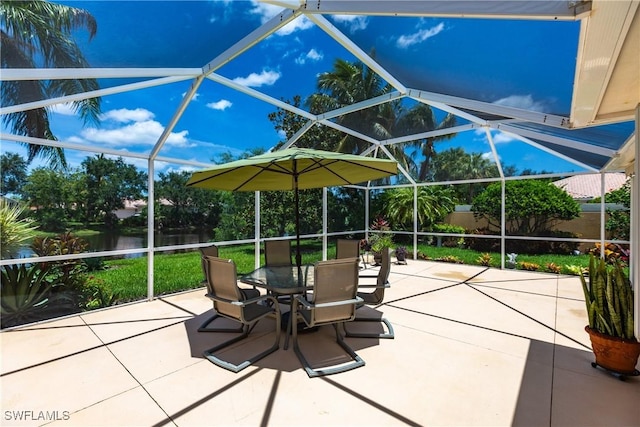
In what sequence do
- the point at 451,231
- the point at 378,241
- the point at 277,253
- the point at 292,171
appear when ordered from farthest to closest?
the point at 451,231, the point at 378,241, the point at 277,253, the point at 292,171

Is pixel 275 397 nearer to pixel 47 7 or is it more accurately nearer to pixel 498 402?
pixel 498 402

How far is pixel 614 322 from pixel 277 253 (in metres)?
4.04

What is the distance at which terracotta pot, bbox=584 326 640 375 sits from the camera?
101 inches

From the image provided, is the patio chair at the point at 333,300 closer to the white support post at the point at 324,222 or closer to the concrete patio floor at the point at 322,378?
the concrete patio floor at the point at 322,378

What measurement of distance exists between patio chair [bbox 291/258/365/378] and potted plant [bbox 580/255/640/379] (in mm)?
2099

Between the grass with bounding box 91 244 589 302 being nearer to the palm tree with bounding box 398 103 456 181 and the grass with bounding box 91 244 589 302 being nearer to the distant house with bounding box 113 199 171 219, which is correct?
the distant house with bounding box 113 199 171 219

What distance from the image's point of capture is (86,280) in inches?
190

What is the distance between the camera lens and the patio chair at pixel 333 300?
2791 millimetres

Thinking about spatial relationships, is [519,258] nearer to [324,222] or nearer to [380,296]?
[324,222]

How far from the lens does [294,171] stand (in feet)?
12.5

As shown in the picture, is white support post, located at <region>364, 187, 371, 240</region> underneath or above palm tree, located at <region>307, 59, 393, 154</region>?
underneath

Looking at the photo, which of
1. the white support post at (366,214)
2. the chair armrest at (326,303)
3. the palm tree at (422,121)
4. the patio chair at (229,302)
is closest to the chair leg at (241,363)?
the patio chair at (229,302)

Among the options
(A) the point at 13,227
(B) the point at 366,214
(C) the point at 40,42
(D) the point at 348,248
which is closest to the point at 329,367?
(D) the point at 348,248

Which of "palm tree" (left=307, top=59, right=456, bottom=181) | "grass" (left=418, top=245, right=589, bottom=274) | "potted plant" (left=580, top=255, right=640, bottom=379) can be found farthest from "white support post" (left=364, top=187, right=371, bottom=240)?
"potted plant" (left=580, top=255, right=640, bottom=379)
